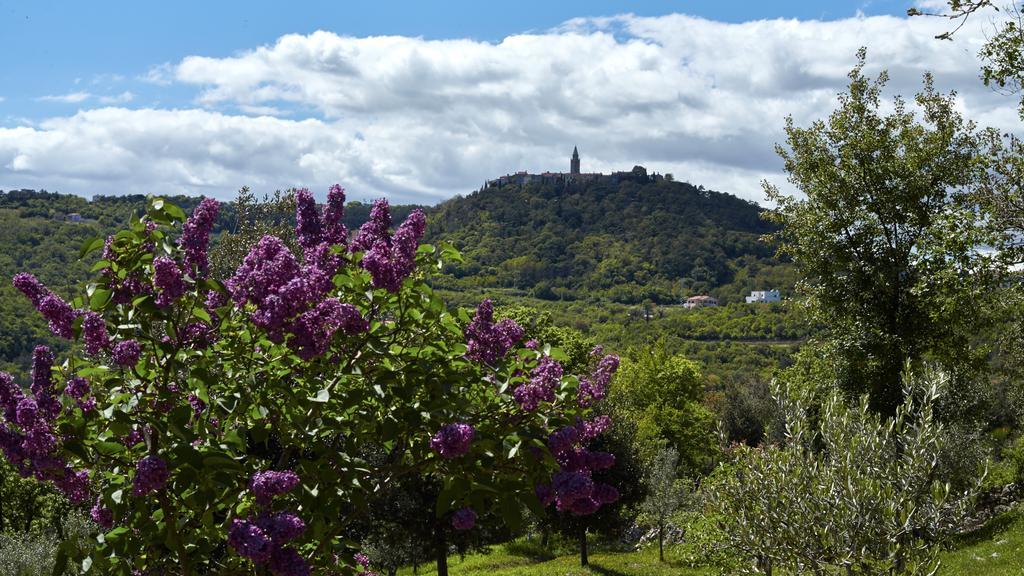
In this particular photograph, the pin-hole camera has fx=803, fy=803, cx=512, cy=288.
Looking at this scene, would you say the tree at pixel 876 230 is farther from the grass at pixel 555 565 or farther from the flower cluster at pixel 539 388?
the flower cluster at pixel 539 388

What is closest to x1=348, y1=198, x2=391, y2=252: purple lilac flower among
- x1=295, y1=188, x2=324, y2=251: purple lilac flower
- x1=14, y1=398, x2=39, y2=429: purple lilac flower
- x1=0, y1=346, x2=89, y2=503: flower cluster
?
x1=295, y1=188, x2=324, y2=251: purple lilac flower

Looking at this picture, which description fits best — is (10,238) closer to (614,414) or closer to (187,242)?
(614,414)

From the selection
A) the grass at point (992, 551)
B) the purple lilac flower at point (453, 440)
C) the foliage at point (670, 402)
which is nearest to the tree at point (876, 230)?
the grass at point (992, 551)

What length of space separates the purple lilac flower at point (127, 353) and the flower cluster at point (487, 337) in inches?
101

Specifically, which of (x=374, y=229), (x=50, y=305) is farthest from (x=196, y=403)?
(x=374, y=229)

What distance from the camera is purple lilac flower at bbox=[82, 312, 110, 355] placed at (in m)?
5.94

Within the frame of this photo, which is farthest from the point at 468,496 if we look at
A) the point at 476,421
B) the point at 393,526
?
the point at 393,526

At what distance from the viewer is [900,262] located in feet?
79.6

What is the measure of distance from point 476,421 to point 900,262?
70.9 feet

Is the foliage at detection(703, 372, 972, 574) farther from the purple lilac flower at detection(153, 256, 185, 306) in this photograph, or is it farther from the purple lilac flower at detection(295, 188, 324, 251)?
the purple lilac flower at detection(153, 256, 185, 306)

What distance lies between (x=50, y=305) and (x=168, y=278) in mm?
1205

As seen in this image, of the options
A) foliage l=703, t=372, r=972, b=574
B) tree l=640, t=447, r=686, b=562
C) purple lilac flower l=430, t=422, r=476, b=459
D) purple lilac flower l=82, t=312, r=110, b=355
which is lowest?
tree l=640, t=447, r=686, b=562

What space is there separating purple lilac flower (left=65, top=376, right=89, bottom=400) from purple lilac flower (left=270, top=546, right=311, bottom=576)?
2213 mm

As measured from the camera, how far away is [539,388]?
6.04 metres
